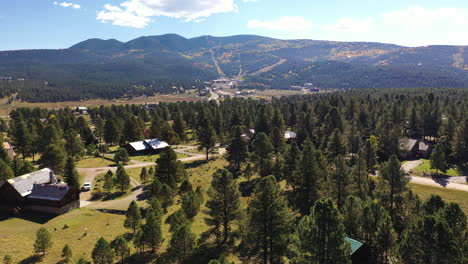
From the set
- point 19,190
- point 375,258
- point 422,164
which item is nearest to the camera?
point 375,258

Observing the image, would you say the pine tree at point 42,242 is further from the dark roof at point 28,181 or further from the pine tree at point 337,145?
the pine tree at point 337,145

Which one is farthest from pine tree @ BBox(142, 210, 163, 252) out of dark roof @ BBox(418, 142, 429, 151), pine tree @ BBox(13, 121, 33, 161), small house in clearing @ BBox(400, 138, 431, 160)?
dark roof @ BBox(418, 142, 429, 151)

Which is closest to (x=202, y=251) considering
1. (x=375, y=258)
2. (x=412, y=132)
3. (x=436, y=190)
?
(x=375, y=258)

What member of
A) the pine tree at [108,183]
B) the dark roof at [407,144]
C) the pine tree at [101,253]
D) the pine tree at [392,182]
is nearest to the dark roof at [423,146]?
the dark roof at [407,144]

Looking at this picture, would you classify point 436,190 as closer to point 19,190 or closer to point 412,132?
point 412,132

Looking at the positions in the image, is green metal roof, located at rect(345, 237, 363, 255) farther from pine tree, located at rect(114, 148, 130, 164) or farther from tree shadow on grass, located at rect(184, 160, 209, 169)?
pine tree, located at rect(114, 148, 130, 164)
